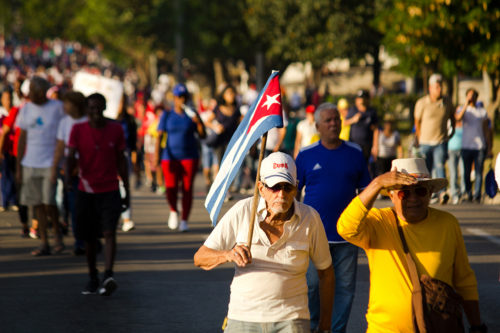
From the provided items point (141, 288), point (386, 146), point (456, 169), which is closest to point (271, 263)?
point (141, 288)

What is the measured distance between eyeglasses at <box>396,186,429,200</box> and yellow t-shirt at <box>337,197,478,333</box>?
13 cm

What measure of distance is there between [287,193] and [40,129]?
6.73 metres

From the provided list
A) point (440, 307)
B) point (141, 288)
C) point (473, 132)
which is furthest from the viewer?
point (473, 132)

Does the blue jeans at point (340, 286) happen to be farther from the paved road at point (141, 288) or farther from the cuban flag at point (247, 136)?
the cuban flag at point (247, 136)

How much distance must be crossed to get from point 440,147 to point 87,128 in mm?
7661

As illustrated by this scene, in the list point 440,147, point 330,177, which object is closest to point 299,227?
point 330,177

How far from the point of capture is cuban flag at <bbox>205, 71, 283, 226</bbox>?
578cm

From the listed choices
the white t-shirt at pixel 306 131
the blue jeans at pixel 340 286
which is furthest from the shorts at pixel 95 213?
the white t-shirt at pixel 306 131

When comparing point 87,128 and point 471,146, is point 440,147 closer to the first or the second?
point 471,146

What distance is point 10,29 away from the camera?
5064 inches

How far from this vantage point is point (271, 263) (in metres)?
5.14

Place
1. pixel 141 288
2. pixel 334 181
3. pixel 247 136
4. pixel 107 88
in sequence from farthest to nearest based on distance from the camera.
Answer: pixel 107 88 → pixel 141 288 → pixel 334 181 → pixel 247 136

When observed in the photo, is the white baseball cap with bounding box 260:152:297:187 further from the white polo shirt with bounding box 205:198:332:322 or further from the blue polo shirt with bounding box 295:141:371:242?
the blue polo shirt with bounding box 295:141:371:242

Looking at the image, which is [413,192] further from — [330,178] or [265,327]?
[330,178]
